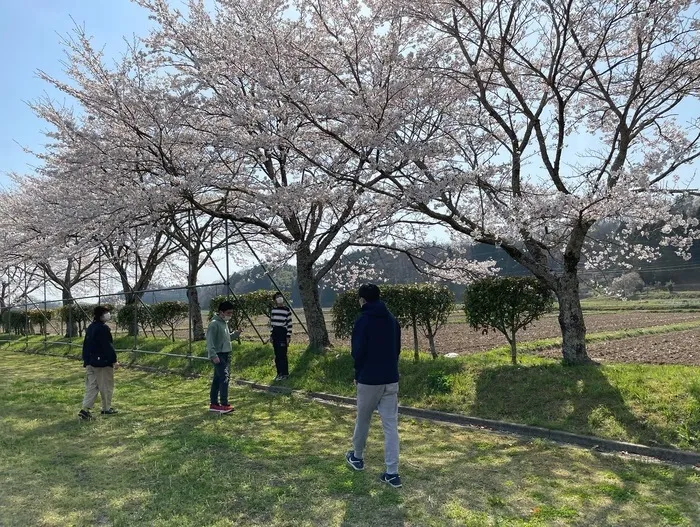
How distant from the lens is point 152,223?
39.2ft

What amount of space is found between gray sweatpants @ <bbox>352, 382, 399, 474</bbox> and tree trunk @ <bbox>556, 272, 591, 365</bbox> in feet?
16.4

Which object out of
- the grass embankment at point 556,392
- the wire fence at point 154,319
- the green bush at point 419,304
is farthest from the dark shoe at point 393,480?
the wire fence at point 154,319

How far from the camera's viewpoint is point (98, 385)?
8.06 meters

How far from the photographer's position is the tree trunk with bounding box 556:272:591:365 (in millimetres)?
8711

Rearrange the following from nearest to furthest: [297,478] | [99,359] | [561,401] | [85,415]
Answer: [297,478]
[561,401]
[85,415]
[99,359]

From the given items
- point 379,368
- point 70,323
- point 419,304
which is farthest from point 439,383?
Answer: point 70,323

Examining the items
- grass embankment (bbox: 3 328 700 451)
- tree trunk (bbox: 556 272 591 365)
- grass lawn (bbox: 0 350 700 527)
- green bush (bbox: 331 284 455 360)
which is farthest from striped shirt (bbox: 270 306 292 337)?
tree trunk (bbox: 556 272 591 365)

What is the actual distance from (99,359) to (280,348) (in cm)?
367

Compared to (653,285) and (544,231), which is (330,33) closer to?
(544,231)

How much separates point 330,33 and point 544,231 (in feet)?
17.0

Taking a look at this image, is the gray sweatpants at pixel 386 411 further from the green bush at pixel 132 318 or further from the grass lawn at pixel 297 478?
the green bush at pixel 132 318

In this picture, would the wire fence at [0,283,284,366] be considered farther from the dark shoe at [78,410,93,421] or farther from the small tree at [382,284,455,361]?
the dark shoe at [78,410,93,421]

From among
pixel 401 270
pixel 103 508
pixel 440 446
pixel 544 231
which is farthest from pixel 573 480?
pixel 401 270

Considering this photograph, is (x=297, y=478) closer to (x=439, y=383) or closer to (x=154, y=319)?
(x=439, y=383)
